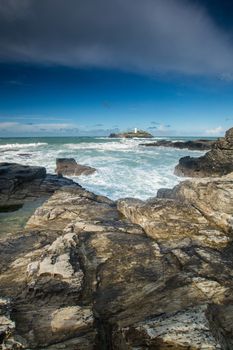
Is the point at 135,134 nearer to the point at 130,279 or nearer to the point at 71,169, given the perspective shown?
the point at 71,169

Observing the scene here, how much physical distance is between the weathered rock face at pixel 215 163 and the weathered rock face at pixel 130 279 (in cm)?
1600

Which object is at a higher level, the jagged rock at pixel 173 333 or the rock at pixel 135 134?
the rock at pixel 135 134

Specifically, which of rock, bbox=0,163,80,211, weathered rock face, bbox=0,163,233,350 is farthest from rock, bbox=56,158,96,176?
weathered rock face, bbox=0,163,233,350

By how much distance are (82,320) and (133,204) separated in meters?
5.14

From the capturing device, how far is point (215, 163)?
24312 mm

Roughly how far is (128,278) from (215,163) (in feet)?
68.6

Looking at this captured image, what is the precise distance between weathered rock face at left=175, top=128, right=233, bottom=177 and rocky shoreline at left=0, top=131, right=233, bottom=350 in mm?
15958

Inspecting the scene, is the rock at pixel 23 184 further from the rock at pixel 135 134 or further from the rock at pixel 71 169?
the rock at pixel 135 134

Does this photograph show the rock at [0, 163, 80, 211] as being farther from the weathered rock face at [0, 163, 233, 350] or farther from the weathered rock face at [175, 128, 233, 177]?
the weathered rock face at [175, 128, 233, 177]

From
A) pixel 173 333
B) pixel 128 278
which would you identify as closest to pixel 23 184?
pixel 128 278

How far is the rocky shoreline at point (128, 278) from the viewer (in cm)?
373

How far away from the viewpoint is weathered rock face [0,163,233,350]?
12.3ft

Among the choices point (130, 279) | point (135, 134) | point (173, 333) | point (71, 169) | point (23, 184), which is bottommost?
point (71, 169)

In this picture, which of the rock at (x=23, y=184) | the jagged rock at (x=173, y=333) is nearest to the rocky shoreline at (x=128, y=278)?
the jagged rock at (x=173, y=333)
